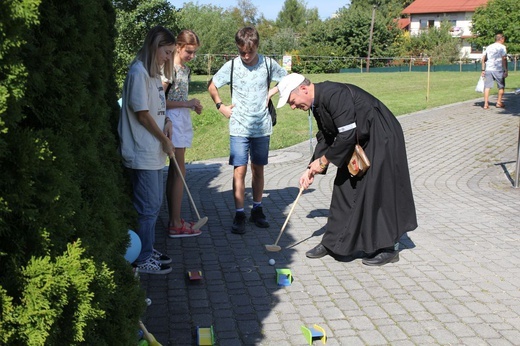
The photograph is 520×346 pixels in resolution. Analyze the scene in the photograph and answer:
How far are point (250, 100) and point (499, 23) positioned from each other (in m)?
52.0

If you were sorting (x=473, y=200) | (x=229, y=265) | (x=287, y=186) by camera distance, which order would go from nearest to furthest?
(x=229, y=265)
(x=473, y=200)
(x=287, y=186)

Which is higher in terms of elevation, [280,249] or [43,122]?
[43,122]

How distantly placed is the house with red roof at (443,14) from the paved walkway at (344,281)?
80.2 m

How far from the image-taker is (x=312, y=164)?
5879mm

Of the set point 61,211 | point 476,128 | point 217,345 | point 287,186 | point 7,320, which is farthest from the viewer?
point 476,128

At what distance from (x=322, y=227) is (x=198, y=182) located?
2.86 m

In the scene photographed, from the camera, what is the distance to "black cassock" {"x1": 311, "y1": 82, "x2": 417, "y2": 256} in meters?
5.45

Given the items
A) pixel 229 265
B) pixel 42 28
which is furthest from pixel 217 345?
pixel 42 28

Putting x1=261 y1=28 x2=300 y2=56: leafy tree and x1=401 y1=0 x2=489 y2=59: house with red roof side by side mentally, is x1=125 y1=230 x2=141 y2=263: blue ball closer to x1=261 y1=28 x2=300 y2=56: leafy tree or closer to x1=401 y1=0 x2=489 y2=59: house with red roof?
x1=261 y1=28 x2=300 y2=56: leafy tree

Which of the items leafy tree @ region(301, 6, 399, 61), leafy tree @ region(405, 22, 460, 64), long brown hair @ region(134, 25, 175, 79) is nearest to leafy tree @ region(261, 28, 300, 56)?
leafy tree @ region(301, 6, 399, 61)

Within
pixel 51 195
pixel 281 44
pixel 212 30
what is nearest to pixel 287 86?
pixel 51 195

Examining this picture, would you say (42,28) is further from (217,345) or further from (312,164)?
(312,164)

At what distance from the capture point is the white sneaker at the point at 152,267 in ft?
17.6

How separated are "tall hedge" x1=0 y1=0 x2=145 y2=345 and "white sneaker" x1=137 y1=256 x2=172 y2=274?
7.48 feet
